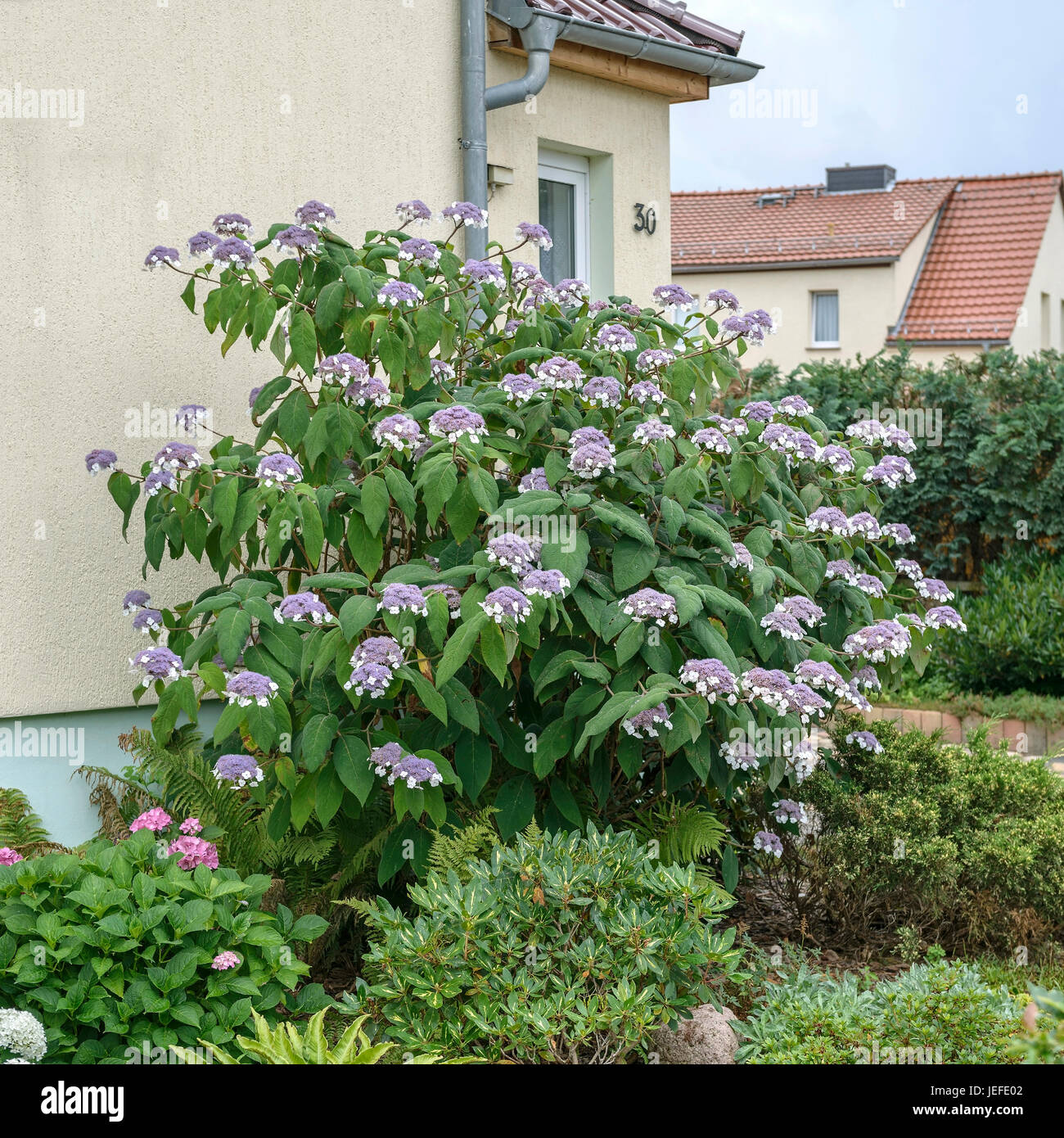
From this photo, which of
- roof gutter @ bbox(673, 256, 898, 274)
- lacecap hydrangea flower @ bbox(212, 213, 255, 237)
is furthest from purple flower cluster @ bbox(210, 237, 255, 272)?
roof gutter @ bbox(673, 256, 898, 274)

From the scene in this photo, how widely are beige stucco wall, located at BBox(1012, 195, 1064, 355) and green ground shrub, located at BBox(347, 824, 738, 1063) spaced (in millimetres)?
23332

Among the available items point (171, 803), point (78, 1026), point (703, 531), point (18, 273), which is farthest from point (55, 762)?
point (703, 531)

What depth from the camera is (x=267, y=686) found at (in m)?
3.76

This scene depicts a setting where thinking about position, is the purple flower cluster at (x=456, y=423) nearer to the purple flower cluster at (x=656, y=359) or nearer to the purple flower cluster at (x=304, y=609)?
the purple flower cluster at (x=304, y=609)

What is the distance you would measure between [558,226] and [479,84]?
1466 millimetres

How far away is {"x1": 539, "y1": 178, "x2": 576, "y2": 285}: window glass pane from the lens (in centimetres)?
781

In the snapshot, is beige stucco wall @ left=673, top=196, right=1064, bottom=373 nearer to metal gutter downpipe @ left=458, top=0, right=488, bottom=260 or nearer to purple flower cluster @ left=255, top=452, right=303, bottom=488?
metal gutter downpipe @ left=458, top=0, right=488, bottom=260

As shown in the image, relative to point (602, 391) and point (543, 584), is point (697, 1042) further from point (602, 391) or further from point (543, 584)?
point (602, 391)

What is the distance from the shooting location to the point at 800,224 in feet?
91.1

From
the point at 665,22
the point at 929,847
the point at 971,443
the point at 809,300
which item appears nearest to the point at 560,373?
the point at 929,847

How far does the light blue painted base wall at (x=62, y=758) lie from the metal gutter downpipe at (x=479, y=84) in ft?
10.5

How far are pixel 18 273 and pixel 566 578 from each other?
2714 mm

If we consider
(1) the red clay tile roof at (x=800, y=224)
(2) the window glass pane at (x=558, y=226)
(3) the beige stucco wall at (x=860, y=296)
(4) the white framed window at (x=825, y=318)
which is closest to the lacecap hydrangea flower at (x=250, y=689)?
(2) the window glass pane at (x=558, y=226)

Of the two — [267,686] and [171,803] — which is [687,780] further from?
[171,803]
